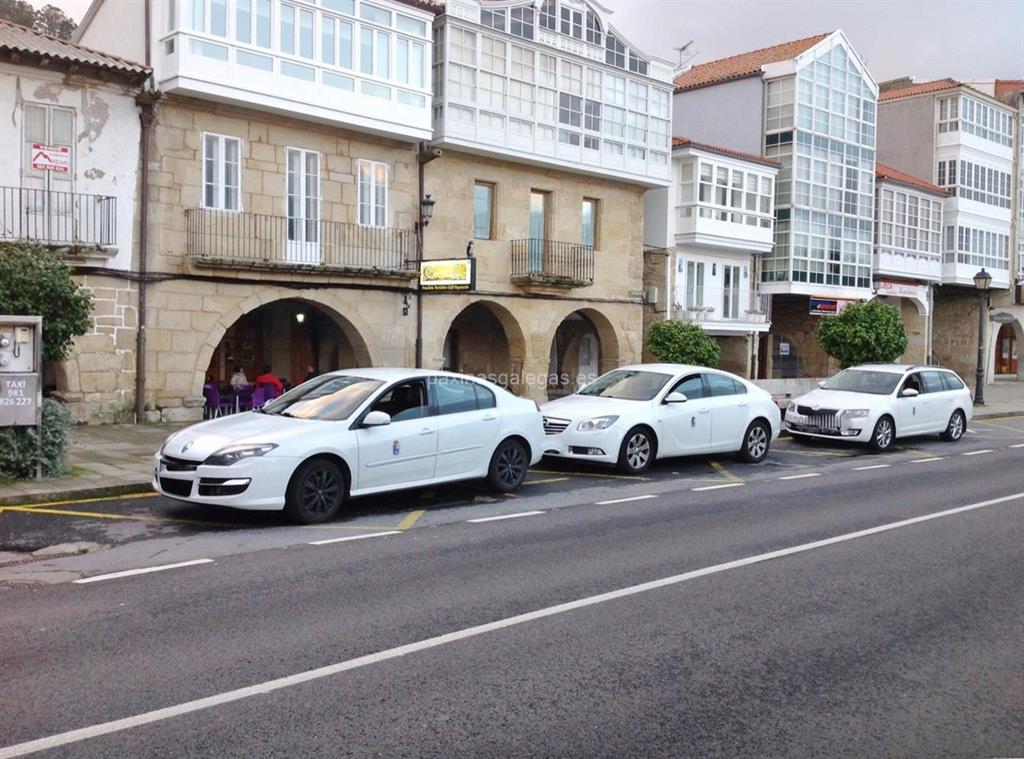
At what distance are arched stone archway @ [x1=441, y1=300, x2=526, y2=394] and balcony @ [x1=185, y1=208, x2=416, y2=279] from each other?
450 centimetres

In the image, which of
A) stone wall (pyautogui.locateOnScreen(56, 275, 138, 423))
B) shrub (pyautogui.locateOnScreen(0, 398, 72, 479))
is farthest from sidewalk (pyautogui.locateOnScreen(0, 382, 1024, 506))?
stone wall (pyautogui.locateOnScreen(56, 275, 138, 423))

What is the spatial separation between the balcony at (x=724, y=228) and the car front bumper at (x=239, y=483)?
74.0 ft

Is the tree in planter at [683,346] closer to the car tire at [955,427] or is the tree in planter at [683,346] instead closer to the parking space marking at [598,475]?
the car tire at [955,427]

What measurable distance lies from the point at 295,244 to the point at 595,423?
1002cm

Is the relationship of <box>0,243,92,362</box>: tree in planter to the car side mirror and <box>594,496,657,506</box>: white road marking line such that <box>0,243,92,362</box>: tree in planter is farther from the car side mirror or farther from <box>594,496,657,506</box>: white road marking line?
<box>594,496,657,506</box>: white road marking line

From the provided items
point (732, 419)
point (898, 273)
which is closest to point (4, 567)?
point (732, 419)

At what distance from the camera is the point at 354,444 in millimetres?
9953

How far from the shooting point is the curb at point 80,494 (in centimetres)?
1029

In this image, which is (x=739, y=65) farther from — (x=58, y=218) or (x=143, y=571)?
(x=143, y=571)

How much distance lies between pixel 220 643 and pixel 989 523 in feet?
26.3

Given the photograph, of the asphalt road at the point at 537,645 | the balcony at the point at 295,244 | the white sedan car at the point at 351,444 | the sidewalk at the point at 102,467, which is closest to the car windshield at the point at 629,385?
the white sedan car at the point at 351,444

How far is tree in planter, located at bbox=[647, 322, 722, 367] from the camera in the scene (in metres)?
25.0

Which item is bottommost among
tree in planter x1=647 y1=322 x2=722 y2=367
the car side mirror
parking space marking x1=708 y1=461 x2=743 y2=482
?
parking space marking x1=708 y1=461 x2=743 y2=482

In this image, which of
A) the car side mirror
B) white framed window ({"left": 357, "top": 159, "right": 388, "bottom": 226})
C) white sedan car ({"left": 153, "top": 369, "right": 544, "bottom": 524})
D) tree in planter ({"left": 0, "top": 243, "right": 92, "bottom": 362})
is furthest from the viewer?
white framed window ({"left": 357, "top": 159, "right": 388, "bottom": 226})
